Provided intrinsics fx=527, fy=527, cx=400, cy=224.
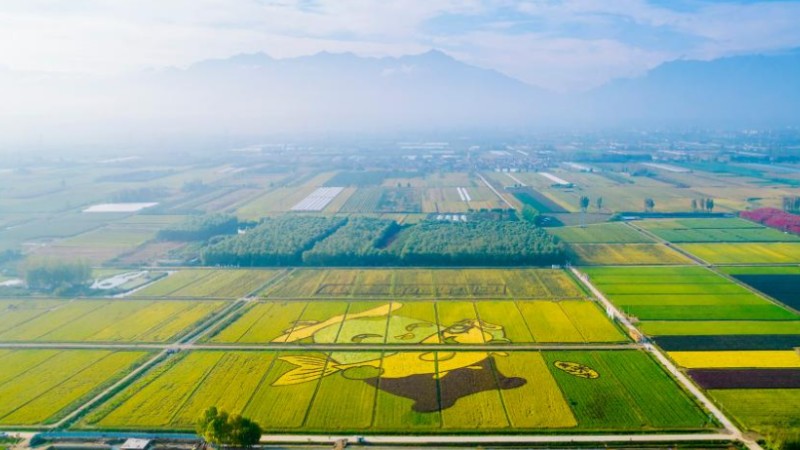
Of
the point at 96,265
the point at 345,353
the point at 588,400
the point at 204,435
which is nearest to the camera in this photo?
the point at 204,435

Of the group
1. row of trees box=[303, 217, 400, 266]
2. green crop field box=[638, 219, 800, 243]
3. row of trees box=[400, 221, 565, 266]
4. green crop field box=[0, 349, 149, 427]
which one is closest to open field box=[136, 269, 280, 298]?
row of trees box=[303, 217, 400, 266]

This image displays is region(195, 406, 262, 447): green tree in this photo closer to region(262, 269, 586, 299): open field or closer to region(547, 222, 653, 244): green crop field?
region(262, 269, 586, 299): open field

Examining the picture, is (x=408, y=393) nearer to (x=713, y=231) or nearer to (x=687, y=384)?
(x=687, y=384)

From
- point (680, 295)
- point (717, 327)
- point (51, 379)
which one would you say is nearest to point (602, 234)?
point (680, 295)

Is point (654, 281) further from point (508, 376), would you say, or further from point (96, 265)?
point (96, 265)

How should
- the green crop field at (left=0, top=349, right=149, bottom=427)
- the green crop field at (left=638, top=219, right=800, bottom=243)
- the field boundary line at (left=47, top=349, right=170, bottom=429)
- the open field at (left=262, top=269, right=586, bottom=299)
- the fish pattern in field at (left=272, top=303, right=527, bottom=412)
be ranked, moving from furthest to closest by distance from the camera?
the green crop field at (left=638, top=219, right=800, bottom=243), the open field at (left=262, top=269, right=586, bottom=299), the fish pattern in field at (left=272, top=303, right=527, bottom=412), the green crop field at (left=0, top=349, right=149, bottom=427), the field boundary line at (left=47, top=349, right=170, bottom=429)

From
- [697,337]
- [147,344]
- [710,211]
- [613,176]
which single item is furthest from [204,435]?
[613,176]

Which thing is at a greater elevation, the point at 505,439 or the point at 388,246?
the point at 388,246
